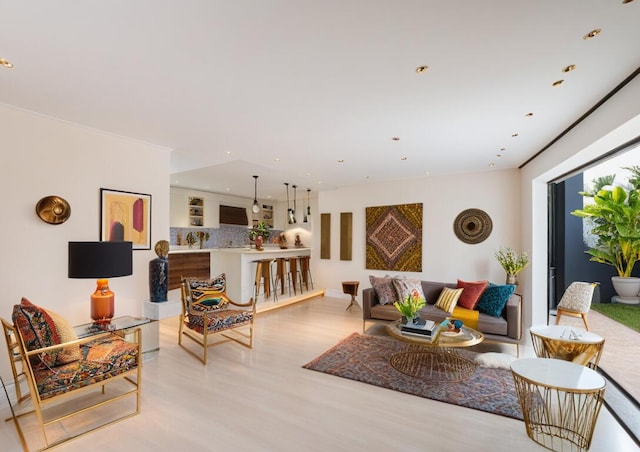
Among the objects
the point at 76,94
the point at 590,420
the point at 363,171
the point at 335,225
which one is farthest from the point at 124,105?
the point at 335,225

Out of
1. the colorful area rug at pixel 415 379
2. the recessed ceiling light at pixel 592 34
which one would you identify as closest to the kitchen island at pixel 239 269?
the colorful area rug at pixel 415 379

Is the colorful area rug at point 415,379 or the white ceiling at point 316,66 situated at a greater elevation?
the white ceiling at point 316,66

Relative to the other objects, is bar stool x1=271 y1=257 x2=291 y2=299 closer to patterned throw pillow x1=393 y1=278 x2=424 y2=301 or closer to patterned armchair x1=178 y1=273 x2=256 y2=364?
patterned armchair x1=178 y1=273 x2=256 y2=364

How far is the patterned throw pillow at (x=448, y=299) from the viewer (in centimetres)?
453

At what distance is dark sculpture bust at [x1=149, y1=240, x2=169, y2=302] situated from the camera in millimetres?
4121

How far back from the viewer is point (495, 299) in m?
4.33

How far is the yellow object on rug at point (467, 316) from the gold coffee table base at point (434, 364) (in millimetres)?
421

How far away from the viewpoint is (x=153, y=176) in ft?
14.0

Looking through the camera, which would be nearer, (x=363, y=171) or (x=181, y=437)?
(x=181, y=437)

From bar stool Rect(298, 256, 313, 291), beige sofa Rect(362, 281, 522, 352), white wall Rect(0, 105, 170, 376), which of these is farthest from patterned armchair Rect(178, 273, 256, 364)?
bar stool Rect(298, 256, 313, 291)

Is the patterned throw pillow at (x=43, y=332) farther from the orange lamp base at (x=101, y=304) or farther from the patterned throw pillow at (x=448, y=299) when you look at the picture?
the patterned throw pillow at (x=448, y=299)

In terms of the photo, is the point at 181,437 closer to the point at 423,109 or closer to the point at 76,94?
the point at 76,94

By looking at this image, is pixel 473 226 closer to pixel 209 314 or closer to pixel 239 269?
pixel 239 269

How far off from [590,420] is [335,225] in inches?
234
